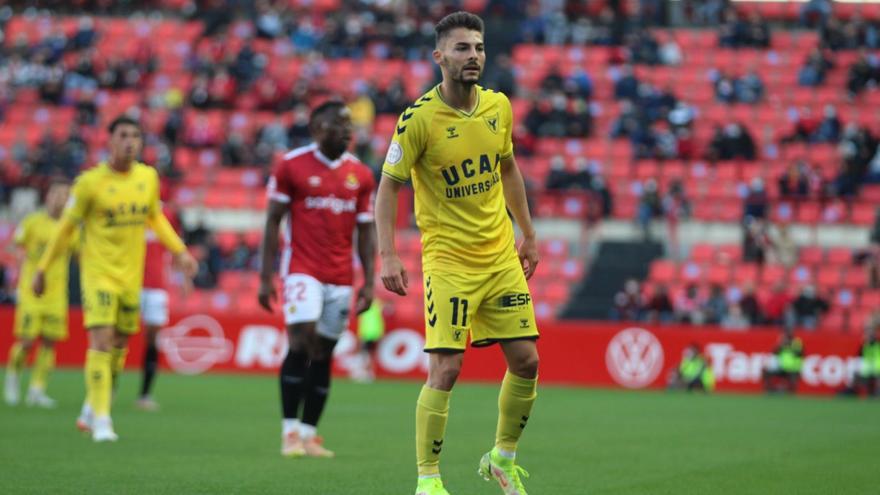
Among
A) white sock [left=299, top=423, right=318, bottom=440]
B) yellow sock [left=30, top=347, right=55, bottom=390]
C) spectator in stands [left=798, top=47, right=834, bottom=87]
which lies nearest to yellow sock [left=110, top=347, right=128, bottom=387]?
white sock [left=299, top=423, right=318, bottom=440]

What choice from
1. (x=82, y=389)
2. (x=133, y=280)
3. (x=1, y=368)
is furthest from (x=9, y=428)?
(x=1, y=368)

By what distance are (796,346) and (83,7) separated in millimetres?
23809

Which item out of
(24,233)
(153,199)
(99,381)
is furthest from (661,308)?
(99,381)

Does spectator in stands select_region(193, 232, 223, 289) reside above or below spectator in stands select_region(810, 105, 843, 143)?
below

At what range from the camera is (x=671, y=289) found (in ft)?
88.5

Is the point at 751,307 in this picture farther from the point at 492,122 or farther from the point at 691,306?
the point at 492,122

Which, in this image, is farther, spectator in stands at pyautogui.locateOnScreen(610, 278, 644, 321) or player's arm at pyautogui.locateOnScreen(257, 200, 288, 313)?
spectator in stands at pyautogui.locateOnScreen(610, 278, 644, 321)

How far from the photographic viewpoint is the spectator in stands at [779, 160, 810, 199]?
27812 mm

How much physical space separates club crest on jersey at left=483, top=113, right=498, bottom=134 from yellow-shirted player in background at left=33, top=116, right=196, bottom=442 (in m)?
4.63

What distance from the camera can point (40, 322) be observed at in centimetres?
1661

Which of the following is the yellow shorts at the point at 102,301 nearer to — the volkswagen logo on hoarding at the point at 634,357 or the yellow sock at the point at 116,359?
the yellow sock at the point at 116,359

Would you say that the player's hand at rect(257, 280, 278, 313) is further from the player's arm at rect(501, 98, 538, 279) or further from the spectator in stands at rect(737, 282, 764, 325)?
the spectator in stands at rect(737, 282, 764, 325)

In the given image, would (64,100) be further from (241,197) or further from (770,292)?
(770,292)

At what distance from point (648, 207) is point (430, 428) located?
2076 centimetres
